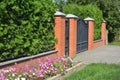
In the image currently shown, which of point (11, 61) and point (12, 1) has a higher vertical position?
point (12, 1)

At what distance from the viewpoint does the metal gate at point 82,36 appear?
66.5 ft

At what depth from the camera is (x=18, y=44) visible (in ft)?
36.0

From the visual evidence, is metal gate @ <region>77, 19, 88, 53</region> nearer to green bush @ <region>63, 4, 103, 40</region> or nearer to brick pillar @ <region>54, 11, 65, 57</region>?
green bush @ <region>63, 4, 103, 40</region>

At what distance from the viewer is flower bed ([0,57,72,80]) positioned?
9.16 m

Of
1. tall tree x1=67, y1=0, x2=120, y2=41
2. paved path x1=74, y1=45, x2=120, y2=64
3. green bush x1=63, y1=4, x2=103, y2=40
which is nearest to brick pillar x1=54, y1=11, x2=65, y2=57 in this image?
paved path x1=74, y1=45, x2=120, y2=64

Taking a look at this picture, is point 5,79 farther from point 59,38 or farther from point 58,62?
point 59,38

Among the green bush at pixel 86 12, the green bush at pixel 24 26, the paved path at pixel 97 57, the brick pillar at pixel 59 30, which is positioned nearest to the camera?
the green bush at pixel 24 26

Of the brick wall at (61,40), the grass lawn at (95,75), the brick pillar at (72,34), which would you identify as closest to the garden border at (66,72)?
the grass lawn at (95,75)

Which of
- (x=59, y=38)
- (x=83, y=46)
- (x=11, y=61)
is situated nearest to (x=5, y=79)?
(x=11, y=61)

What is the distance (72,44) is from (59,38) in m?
2.87

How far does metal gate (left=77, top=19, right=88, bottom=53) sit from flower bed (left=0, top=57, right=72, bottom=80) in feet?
25.0

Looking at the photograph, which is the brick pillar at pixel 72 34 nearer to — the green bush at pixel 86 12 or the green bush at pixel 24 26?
the green bush at pixel 24 26

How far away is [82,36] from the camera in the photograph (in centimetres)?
2130

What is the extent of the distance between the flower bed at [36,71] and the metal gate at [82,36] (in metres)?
7.61
